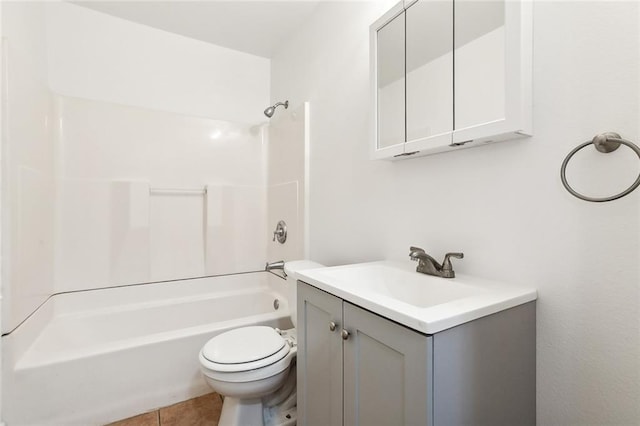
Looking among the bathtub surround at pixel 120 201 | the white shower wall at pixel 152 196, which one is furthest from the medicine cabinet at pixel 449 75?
the white shower wall at pixel 152 196

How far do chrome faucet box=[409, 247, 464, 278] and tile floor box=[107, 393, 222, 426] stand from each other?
1338 millimetres

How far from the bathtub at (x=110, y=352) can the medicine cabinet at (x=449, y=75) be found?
1370mm

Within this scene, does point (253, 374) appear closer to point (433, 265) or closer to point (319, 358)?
point (319, 358)

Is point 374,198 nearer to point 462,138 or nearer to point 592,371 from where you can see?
point 462,138

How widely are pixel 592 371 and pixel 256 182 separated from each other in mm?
2323

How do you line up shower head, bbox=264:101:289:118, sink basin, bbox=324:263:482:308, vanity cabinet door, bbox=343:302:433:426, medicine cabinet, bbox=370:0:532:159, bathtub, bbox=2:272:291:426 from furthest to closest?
shower head, bbox=264:101:289:118 → bathtub, bbox=2:272:291:426 → sink basin, bbox=324:263:482:308 → medicine cabinet, bbox=370:0:532:159 → vanity cabinet door, bbox=343:302:433:426

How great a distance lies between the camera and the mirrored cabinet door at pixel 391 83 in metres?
1.20

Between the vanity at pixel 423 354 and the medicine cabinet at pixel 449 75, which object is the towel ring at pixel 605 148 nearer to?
the medicine cabinet at pixel 449 75

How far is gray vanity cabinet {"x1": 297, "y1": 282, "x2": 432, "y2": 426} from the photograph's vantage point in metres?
0.66

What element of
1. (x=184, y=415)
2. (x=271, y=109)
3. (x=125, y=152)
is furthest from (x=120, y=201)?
(x=184, y=415)

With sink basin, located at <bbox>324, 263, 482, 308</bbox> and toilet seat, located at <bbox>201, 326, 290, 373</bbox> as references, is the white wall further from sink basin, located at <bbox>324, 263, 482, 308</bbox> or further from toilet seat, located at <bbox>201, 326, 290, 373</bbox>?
toilet seat, located at <bbox>201, 326, 290, 373</bbox>

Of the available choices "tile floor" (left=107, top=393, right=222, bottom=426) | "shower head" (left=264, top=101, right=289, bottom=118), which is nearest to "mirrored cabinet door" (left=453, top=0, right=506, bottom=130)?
"shower head" (left=264, top=101, right=289, bottom=118)

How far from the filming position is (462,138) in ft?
3.09

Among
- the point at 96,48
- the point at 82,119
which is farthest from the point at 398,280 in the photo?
the point at 96,48
